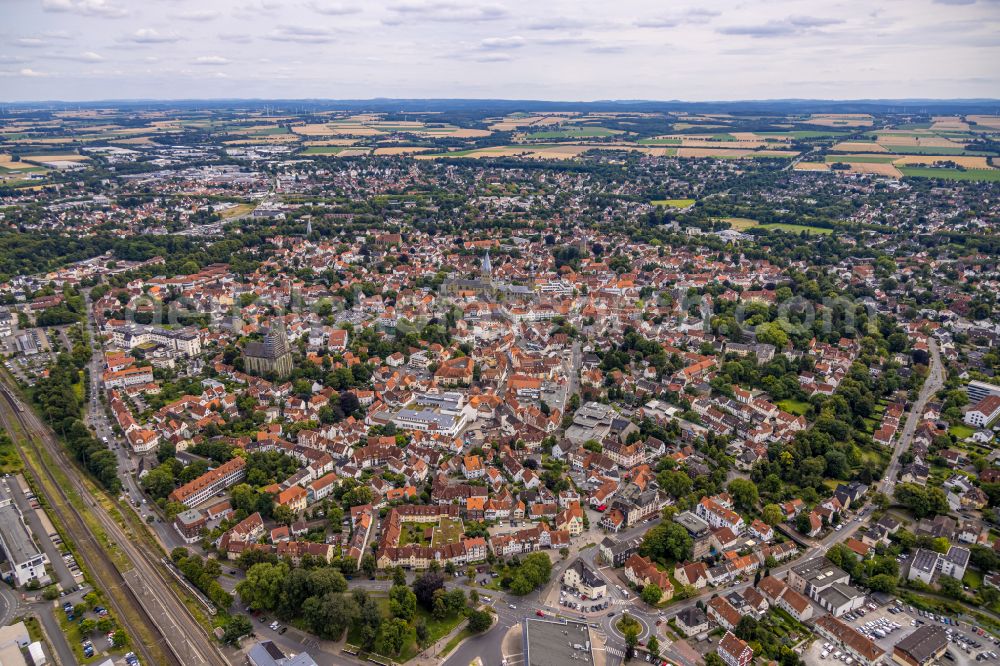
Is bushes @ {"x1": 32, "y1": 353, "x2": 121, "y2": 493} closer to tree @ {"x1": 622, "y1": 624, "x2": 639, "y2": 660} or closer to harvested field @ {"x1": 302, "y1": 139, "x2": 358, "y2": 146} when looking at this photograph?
tree @ {"x1": 622, "y1": 624, "x2": 639, "y2": 660}

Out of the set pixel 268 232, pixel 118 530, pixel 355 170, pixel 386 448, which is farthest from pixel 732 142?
pixel 118 530

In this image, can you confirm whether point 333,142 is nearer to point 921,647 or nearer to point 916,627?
point 916,627

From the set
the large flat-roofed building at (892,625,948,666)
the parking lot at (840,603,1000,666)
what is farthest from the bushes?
the large flat-roofed building at (892,625,948,666)

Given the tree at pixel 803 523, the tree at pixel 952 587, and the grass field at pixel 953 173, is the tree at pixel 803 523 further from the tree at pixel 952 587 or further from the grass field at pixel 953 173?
the grass field at pixel 953 173

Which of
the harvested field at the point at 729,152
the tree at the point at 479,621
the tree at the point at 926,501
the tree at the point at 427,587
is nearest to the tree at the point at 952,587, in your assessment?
the tree at the point at 926,501

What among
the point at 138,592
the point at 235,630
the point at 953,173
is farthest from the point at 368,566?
the point at 953,173
